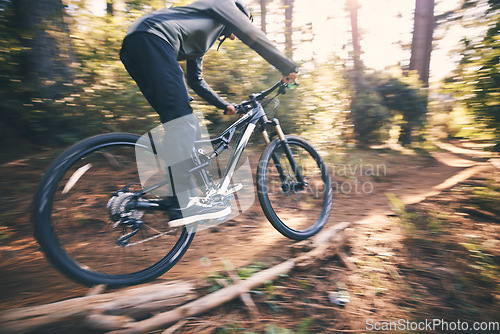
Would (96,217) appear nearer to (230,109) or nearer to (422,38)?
(230,109)

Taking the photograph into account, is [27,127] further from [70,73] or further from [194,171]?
[194,171]

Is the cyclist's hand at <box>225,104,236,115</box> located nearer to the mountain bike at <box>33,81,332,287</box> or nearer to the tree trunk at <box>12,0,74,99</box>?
the mountain bike at <box>33,81,332,287</box>

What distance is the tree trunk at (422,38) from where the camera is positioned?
7348mm

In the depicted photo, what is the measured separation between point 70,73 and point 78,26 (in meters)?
0.55

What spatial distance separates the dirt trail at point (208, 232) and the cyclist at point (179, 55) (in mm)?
503

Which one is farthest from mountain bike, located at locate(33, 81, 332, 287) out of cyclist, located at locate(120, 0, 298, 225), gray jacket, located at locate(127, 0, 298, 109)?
gray jacket, located at locate(127, 0, 298, 109)

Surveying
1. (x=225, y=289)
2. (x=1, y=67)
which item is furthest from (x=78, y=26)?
(x=225, y=289)

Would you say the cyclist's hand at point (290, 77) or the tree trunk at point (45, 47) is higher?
the tree trunk at point (45, 47)

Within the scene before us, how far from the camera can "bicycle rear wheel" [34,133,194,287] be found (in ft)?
4.57

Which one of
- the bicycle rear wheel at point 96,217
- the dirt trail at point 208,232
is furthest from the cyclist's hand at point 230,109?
the dirt trail at point 208,232

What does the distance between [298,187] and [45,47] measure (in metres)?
3.37

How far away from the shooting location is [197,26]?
176 cm

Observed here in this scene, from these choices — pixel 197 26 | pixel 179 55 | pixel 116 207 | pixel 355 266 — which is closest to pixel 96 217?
pixel 116 207

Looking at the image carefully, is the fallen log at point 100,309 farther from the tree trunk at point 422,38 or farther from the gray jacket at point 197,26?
the tree trunk at point 422,38
